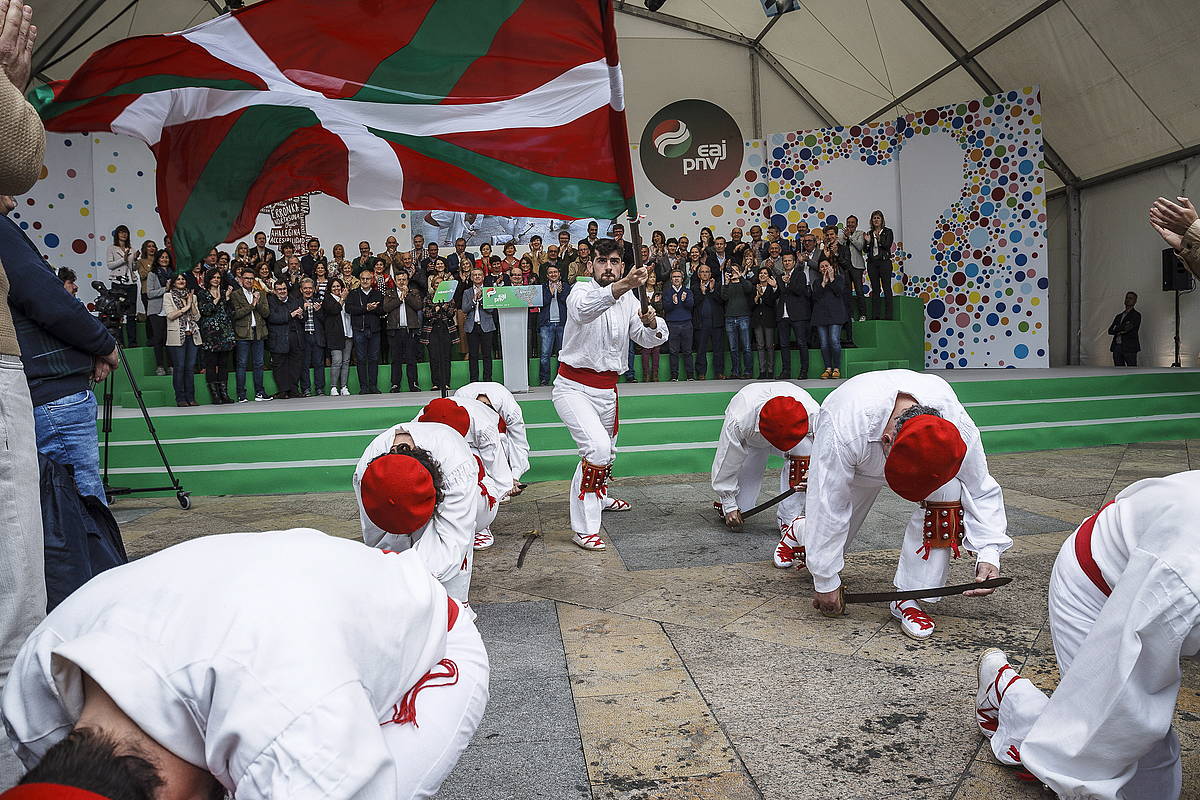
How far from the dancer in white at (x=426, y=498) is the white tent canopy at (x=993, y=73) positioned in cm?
1099

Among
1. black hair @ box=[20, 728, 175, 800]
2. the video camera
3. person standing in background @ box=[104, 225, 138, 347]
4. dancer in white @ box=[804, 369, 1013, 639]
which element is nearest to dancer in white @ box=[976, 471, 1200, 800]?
dancer in white @ box=[804, 369, 1013, 639]

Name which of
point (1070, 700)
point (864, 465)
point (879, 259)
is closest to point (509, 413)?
point (864, 465)

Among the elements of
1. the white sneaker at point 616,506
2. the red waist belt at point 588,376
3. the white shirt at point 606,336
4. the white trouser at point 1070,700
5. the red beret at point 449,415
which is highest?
the white shirt at point 606,336

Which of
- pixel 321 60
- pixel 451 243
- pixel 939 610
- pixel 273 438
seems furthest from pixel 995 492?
pixel 451 243

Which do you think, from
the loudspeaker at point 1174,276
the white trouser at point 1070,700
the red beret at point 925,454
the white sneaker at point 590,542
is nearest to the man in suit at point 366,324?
the white sneaker at point 590,542

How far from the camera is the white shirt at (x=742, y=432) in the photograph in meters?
4.95

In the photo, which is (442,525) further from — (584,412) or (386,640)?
(584,412)

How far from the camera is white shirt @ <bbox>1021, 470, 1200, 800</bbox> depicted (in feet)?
5.20

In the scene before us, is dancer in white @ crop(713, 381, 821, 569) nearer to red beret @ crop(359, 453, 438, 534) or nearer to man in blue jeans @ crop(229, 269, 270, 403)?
red beret @ crop(359, 453, 438, 534)

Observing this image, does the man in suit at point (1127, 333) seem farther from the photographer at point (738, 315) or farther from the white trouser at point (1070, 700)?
the white trouser at point (1070, 700)

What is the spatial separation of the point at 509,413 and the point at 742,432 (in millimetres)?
1864

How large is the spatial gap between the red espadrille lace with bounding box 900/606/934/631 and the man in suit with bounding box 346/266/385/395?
8686 millimetres

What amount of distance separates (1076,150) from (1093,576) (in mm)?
13839

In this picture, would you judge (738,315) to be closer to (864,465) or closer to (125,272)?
(864,465)
